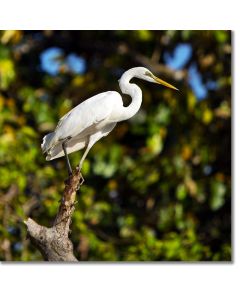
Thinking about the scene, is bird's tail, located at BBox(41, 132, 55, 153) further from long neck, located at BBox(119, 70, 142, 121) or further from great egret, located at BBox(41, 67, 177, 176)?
long neck, located at BBox(119, 70, 142, 121)

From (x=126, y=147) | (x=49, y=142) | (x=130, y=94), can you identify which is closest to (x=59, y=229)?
(x=49, y=142)

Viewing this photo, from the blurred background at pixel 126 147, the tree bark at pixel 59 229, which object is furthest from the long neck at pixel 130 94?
the blurred background at pixel 126 147

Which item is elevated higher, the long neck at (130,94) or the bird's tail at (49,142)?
the long neck at (130,94)

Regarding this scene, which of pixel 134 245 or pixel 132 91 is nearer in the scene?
pixel 132 91

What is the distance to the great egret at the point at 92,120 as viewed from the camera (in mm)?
3877

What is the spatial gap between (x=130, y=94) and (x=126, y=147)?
1.09m

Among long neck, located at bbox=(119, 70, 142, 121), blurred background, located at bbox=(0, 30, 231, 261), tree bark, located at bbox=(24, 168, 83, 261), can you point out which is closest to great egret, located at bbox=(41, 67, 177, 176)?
long neck, located at bbox=(119, 70, 142, 121)

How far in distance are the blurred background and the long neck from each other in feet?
1.98

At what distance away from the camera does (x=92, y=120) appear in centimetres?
389

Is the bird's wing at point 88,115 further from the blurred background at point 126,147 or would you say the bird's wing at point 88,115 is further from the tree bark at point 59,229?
the blurred background at point 126,147
